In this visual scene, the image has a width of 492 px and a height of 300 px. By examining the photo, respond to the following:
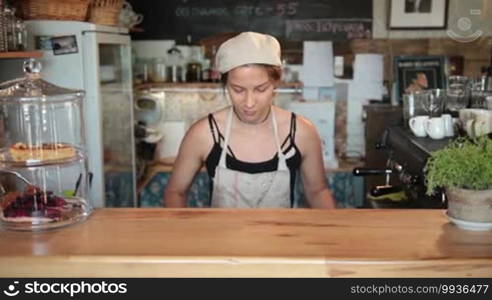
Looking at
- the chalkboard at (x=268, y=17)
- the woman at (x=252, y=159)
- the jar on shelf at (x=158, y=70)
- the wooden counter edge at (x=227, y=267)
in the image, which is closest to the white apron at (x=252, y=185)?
the woman at (x=252, y=159)

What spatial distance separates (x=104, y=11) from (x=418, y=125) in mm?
1848

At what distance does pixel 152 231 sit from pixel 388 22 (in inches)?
127

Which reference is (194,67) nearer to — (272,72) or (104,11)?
(104,11)

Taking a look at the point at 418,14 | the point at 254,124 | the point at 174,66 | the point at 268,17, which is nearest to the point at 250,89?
the point at 254,124

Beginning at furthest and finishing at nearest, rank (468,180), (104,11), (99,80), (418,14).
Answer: (418,14), (104,11), (99,80), (468,180)

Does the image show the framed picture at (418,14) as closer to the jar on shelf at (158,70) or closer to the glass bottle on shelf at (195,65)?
the glass bottle on shelf at (195,65)

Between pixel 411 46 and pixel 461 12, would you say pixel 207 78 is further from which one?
pixel 461 12

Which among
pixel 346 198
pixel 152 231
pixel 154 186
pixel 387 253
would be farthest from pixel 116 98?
pixel 387 253

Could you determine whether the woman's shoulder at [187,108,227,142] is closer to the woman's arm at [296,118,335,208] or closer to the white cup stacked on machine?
Answer: the woman's arm at [296,118,335,208]

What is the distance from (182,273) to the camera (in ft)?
3.13

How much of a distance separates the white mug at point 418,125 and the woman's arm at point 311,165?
0.36m

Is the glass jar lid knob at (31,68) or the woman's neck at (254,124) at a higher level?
the glass jar lid knob at (31,68)

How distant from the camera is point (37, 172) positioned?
53.2 inches

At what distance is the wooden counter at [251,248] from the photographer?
37.3 inches
